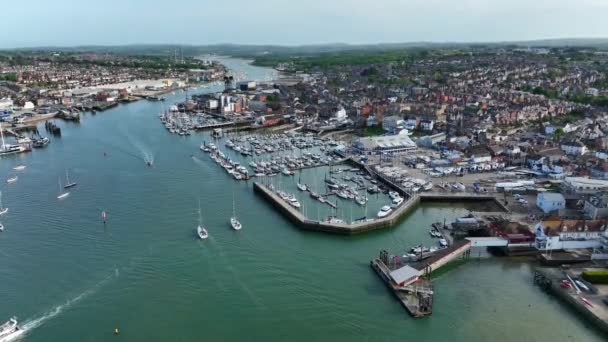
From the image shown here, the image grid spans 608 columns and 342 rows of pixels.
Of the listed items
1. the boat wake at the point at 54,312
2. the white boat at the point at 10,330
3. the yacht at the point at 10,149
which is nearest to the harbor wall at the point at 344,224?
the boat wake at the point at 54,312

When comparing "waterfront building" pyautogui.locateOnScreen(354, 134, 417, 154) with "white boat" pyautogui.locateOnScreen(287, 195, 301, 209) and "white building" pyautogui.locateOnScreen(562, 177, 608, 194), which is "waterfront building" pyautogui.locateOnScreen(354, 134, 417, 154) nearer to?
"white boat" pyautogui.locateOnScreen(287, 195, 301, 209)

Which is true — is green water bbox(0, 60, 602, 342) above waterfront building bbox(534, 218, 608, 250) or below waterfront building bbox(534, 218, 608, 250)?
below

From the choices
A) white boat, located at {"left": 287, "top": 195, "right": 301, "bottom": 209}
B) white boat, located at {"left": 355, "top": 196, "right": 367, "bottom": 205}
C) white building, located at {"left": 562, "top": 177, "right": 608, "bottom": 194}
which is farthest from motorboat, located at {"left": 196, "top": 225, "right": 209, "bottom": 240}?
white building, located at {"left": 562, "top": 177, "right": 608, "bottom": 194}

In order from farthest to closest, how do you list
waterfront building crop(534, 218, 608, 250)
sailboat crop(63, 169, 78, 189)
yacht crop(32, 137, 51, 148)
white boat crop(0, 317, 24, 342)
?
yacht crop(32, 137, 51, 148) < sailboat crop(63, 169, 78, 189) < waterfront building crop(534, 218, 608, 250) < white boat crop(0, 317, 24, 342)

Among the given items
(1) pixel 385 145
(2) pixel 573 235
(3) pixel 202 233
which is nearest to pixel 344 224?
(3) pixel 202 233

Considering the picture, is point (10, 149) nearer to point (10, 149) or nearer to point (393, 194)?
point (10, 149)

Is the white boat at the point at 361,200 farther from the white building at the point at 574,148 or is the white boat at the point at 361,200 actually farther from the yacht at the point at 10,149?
the yacht at the point at 10,149

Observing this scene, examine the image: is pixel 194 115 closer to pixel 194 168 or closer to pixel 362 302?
pixel 194 168
